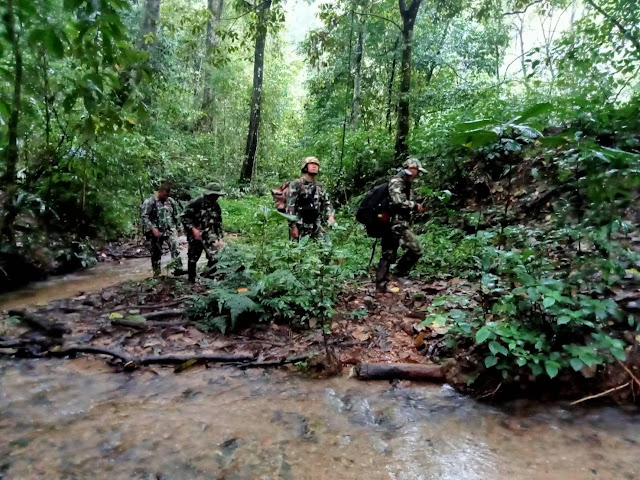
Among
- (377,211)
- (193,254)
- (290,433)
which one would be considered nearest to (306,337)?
(290,433)

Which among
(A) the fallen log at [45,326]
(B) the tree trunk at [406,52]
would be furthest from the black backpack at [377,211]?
(B) the tree trunk at [406,52]

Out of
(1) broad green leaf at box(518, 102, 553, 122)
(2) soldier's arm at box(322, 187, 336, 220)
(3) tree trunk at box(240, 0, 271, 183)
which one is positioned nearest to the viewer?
(1) broad green leaf at box(518, 102, 553, 122)

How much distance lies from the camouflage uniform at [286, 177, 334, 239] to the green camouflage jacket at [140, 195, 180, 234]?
2.76m

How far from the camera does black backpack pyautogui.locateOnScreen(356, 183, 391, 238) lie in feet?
21.7

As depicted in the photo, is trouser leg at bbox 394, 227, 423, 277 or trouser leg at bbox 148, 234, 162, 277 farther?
trouser leg at bbox 148, 234, 162, 277

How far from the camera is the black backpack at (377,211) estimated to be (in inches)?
260

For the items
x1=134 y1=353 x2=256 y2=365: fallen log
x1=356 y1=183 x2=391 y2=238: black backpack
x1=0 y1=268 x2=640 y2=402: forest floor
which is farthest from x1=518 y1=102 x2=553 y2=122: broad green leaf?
x1=356 y1=183 x2=391 y2=238: black backpack

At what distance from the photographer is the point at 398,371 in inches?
173

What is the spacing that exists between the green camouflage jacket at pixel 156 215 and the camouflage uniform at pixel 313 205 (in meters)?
2.76

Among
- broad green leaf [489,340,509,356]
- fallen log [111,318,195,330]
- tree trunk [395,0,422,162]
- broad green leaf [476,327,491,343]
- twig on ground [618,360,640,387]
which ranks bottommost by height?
fallen log [111,318,195,330]

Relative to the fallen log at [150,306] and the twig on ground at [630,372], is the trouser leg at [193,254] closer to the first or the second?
the fallen log at [150,306]

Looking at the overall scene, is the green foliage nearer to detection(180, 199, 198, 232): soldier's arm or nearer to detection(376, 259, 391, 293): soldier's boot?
detection(376, 259, 391, 293): soldier's boot

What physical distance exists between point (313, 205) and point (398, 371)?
3356mm

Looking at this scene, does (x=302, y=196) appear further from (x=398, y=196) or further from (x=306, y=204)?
(x=398, y=196)
